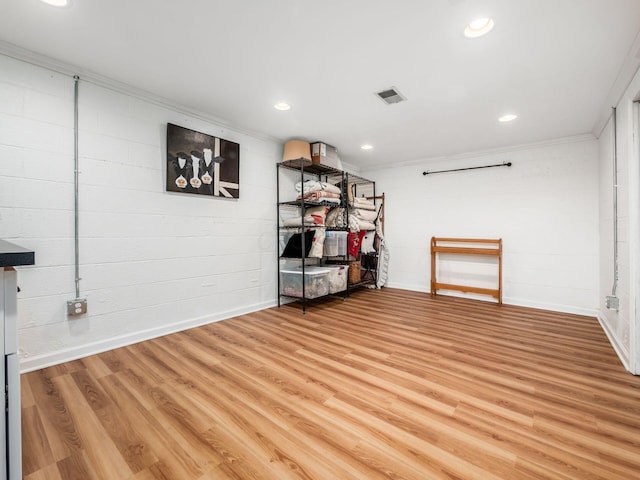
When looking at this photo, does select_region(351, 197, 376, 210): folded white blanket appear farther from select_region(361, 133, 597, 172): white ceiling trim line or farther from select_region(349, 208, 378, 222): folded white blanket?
select_region(361, 133, 597, 172): white ceiling trim line

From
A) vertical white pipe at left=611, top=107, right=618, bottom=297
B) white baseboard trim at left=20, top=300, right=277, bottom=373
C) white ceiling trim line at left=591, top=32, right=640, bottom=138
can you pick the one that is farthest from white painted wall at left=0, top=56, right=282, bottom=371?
vertical white pipe at left=611, top=107, right=618, bottom=297

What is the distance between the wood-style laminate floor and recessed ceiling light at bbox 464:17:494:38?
220 centimetres

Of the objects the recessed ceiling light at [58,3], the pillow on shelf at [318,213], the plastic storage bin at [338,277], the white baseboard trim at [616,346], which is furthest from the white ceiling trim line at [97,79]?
the white baseboard trim at [616,346]

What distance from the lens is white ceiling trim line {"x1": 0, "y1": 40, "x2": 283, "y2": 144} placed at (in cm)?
200

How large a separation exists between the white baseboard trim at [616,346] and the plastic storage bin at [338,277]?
2.79 metres

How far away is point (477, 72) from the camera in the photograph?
222cm

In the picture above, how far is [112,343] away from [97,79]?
2140 mm

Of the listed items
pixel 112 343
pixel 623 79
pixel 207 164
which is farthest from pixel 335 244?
pixel 623 79

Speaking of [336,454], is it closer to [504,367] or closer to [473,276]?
[504,367]

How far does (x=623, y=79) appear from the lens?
2.20 meters

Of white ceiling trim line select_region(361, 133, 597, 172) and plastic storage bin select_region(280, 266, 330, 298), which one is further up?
white ceiling trim line select_region(361, 133, 597, 172)

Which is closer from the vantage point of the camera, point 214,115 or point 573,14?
point 573,14

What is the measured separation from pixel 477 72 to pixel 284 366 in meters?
2.63

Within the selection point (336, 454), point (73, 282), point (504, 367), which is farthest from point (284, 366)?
point (73, 282)
